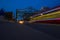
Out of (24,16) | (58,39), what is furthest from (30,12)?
(58,39)

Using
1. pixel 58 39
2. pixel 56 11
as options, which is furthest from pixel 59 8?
pixel 58 39

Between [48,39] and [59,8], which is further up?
[59,8]

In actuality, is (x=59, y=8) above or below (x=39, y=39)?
above

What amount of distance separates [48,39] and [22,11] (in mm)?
50850

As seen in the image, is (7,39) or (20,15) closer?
(7,39)

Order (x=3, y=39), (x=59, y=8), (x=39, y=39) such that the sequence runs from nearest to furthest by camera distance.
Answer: (x=3, y=39) → (x=39, y=39) → (x=59, y=8)

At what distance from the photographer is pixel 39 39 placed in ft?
15.7

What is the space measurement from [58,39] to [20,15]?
4993cm

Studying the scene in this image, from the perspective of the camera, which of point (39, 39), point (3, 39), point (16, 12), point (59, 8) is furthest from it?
point (16, 12)

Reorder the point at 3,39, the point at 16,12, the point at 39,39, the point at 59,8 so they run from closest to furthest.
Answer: the point at 3,39 < the point at 39,39 < the point at 59,8 < the point at 16,12

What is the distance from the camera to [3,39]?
4492mm

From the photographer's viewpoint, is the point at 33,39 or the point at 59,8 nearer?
the point at 33,39

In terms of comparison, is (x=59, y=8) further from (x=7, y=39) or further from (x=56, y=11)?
(x=7, y=39)

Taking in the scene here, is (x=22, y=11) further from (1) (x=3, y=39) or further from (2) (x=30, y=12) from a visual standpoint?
(1) (x=3, y=39)
